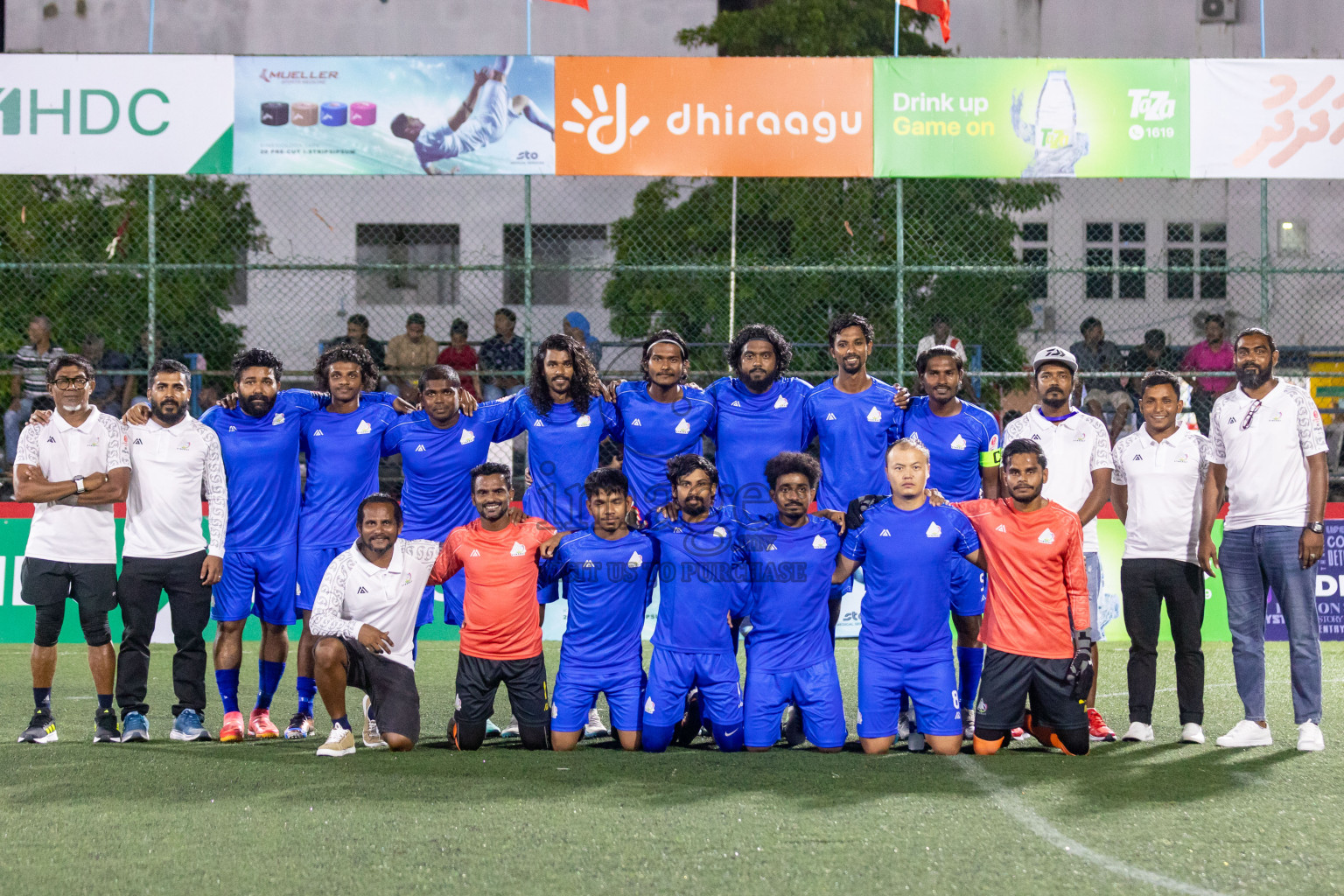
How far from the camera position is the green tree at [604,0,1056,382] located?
57.3ft

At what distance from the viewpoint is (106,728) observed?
275 inches

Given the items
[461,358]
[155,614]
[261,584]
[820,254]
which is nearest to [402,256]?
[820,254]

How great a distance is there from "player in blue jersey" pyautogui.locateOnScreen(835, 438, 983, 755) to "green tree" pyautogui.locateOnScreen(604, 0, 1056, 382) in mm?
8959

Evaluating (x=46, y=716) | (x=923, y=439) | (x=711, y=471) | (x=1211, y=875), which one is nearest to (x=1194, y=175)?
(x=923, y=439)

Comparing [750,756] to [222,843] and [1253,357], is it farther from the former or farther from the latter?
[1253,357]

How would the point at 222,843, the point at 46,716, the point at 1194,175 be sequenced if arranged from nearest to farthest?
the point at 222,843
the point at 46,716
the point at 1194,175

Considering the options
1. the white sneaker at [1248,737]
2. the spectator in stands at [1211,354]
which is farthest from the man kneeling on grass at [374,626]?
the spectator in stands at [1211,354]

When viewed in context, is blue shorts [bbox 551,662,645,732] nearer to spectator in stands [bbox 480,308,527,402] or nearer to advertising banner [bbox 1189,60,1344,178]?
spectator in stands [bbox 480,308,527,402]

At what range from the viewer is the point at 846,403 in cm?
736

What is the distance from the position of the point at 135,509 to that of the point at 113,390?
6.87 metres

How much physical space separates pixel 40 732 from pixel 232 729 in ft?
3.19

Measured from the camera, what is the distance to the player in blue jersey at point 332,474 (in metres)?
7.39

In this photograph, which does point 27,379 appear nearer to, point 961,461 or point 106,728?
point 106,728

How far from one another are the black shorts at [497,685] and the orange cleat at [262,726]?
1.15 meters
